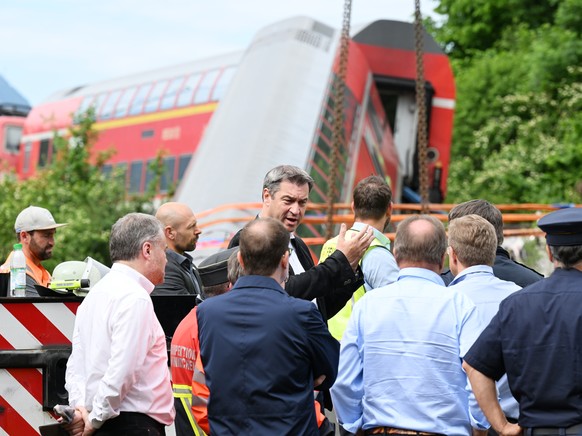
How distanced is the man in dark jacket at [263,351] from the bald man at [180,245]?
→ 201 centimetres

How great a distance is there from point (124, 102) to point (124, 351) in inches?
961

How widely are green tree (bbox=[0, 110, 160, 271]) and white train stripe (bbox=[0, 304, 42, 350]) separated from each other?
12.5 meters

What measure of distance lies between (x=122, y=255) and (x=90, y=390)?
63 cm

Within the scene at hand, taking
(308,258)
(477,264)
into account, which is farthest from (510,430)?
(308,258)

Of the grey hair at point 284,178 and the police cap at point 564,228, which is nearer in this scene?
the police cap at point 564,228

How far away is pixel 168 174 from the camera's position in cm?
2630

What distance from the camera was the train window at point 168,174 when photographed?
85.2 ft

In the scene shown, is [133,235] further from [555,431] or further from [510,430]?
[555,431]

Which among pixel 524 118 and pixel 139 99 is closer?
pixel 139 99

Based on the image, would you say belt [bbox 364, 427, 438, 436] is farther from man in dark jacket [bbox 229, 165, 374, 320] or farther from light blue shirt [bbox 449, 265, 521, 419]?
man in dark jacket [bbox 229, 165, 374, 320]

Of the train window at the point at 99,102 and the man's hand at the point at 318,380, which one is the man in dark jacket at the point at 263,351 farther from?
the train window at the point at 99,102

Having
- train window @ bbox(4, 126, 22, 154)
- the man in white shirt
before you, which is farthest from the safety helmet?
train window @ bbox(4, 126, 22, 154)

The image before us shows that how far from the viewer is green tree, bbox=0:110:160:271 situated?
2036 cm

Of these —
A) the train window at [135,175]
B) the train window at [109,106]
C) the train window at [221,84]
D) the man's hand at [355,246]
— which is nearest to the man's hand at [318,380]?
the man's hand at [355,246]
